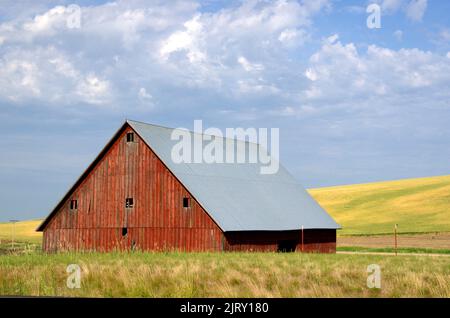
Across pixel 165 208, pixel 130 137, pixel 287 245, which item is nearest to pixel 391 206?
pixel 287 245

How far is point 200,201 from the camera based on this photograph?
3659 cm

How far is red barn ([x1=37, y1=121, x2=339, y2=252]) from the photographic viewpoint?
37062 mm

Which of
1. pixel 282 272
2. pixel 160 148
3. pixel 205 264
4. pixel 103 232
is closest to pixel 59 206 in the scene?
pixel 103 232

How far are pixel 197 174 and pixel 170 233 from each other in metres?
4.03

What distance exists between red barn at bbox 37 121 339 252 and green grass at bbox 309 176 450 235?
2948 centimetres

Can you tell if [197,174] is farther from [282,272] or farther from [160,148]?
[282,272]

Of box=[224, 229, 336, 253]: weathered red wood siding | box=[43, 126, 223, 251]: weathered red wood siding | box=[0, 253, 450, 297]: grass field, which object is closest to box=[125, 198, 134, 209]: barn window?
box=[43, 126, 223, 251]: weathered red wood siding

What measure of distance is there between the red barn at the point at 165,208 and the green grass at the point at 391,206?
29479 mm

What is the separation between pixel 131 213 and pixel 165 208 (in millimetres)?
2767

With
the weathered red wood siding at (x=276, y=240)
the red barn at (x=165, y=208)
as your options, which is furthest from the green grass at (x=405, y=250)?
the red barn at (x=165, y=208)

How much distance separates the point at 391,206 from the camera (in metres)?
86.8

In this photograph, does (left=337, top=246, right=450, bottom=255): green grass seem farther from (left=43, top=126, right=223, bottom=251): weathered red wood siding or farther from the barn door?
the barn door

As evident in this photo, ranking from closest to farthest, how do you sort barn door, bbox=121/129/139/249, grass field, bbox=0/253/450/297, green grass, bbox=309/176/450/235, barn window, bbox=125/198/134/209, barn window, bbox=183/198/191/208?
grass field, bbox=0/253/450/297, barn window, bbox=183/198/191/208, barn door, bbox=121/129/139/249, barn window, bbox=125/198/134/209, green grass, bbox=309/176/450/235

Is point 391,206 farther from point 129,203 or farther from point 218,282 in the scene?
point 218,282
